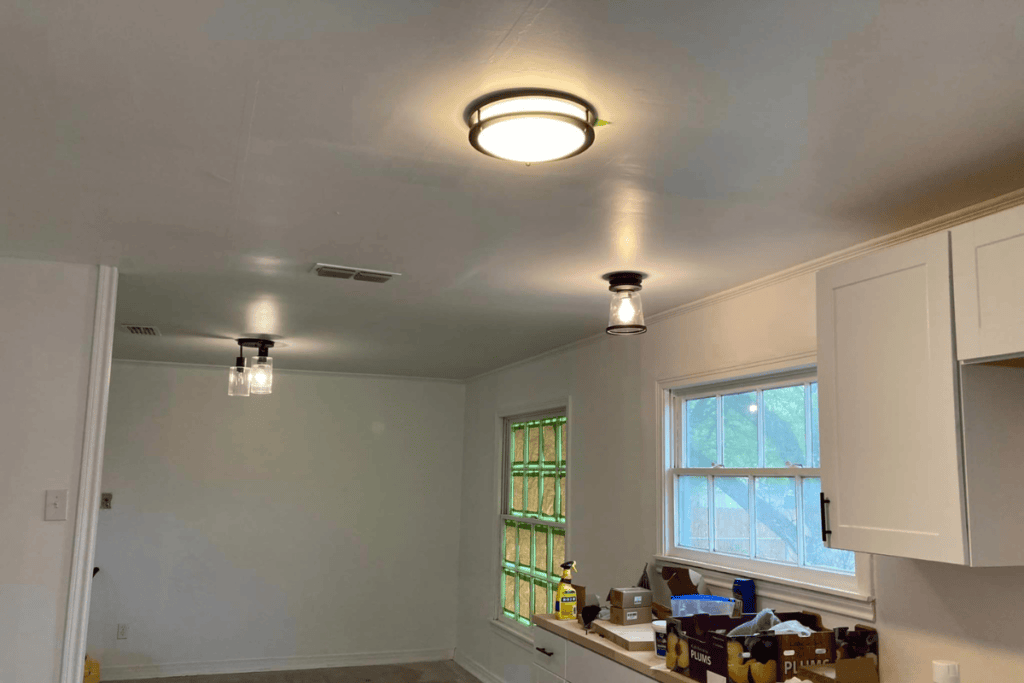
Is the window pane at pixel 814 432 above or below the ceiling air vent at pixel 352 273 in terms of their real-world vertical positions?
below

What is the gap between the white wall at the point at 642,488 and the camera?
2.49 metres

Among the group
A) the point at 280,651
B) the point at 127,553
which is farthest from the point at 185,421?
the point at 280,651

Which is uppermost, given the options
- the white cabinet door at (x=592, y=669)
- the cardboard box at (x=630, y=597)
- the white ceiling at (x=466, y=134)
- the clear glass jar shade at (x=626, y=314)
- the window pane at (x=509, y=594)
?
the white ceiling at (x=466, y=134)

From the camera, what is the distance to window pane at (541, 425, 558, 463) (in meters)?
5.61

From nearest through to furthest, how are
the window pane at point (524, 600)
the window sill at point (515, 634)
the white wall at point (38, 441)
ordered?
the white wall at point (38, 441)
the window sill at point (515, 634)
the window pane at point (524, 600)

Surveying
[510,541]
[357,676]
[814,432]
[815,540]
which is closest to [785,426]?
[814,432]

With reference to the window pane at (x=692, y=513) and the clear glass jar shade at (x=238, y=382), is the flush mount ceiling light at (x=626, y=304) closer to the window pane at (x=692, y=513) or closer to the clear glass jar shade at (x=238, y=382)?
the window pane at (x=692, y=513)

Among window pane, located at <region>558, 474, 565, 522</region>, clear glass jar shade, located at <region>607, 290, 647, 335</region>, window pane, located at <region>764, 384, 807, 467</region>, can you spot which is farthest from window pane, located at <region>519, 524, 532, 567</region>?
clear glass jar shade, located at <region>607, 290, 647, 335</region>

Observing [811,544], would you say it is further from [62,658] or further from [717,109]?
[62,658]

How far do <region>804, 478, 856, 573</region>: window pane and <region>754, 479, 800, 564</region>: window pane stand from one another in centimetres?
6

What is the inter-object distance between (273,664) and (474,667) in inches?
62.7

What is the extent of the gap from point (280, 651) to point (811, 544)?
189 inches

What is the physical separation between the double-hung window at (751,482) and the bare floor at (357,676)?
3.15 m

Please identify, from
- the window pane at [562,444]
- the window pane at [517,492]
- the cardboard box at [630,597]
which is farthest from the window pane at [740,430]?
the window pane at [517,492]
